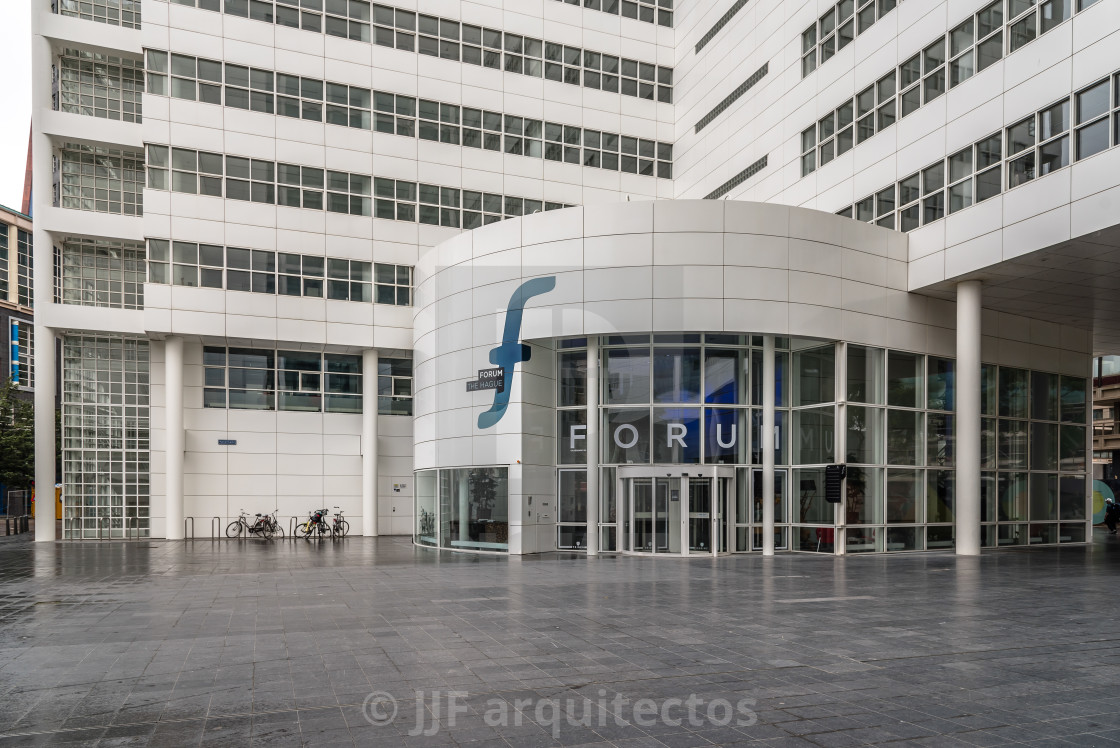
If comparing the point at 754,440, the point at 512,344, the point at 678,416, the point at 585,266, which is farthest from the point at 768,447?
the point at 512,344

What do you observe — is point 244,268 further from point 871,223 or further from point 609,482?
point 871,223

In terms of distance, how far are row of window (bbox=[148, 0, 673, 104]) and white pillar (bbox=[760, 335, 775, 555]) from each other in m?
20.2

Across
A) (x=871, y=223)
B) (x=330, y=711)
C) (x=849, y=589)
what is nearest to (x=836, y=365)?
(x=871, y=223)

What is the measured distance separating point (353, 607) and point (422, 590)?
2.53 m

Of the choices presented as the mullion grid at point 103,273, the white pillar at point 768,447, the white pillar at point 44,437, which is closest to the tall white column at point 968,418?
the white pillar at point 768,447

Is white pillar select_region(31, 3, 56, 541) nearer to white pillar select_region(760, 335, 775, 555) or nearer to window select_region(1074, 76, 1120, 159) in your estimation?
white pillar select_region(760, 335, 775, 555)

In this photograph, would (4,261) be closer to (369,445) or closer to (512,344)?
(369,445)

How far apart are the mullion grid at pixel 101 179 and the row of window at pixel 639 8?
66.4 feet

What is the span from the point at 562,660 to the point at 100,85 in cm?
3339

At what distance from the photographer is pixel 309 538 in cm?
3334

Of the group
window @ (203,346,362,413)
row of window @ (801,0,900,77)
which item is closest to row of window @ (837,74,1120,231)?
row of window @ (801,0,900,77)

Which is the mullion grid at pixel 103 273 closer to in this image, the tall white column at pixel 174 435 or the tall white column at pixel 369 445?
the tall white column at pixel 174 435

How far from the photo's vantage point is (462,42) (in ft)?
121

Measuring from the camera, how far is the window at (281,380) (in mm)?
33656
